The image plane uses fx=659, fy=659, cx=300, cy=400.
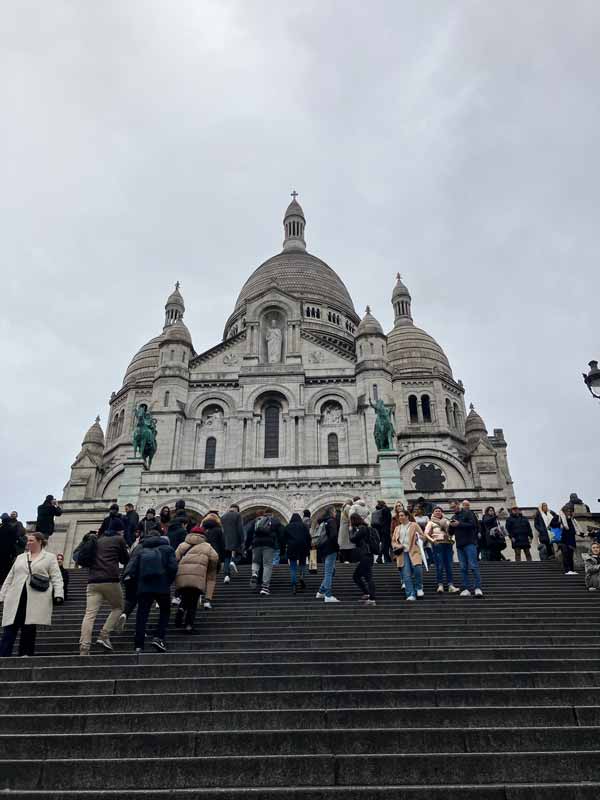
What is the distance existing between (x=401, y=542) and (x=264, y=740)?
6408 mm

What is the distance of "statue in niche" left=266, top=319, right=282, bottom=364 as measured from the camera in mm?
34844

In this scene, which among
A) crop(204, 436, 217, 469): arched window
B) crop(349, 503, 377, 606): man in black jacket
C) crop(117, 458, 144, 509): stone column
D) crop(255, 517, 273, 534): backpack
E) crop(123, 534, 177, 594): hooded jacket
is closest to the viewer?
crop(123, 534, 177, 594): hooded jacket

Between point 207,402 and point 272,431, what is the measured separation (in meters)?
3.76

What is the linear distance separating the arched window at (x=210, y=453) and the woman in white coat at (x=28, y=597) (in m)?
22.9

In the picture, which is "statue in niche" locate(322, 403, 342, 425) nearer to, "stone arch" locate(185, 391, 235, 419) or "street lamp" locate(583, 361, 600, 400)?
"stone arch" locate(185, 391, 235, 419)

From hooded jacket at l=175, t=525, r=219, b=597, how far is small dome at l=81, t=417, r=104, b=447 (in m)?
34.1

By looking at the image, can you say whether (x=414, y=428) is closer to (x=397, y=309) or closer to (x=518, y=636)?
(x=397, y=309)

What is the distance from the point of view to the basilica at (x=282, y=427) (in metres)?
27.2

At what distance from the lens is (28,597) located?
8.30 m

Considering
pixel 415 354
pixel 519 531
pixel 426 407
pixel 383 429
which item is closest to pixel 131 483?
pixel 383 429

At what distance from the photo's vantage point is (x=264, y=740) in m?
5.87

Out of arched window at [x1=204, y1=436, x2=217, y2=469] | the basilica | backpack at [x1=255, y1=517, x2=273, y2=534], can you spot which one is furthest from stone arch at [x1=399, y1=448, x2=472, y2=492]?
backpack at [x1=255, y1=517, x2=273, y2=534]

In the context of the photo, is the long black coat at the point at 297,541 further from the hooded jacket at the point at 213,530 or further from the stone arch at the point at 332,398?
the stone arch at the point at 332,398

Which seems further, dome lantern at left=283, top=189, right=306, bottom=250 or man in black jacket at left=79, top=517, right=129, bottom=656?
dome lantern at left=283, top=189, right=306, bottom=250
